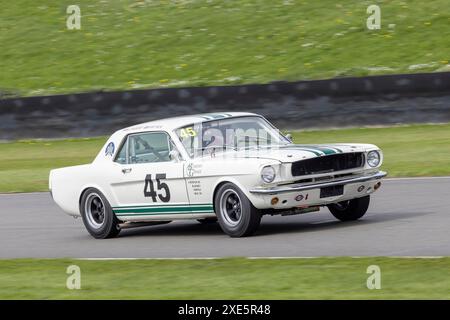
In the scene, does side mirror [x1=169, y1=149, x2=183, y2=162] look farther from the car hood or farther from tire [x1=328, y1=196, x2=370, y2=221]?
tire [x1=328, y1=196, x2=370, y2=221]

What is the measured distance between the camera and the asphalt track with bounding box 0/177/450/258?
9.55 meters

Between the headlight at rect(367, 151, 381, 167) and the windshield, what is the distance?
3.38ft

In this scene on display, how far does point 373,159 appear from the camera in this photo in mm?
10961

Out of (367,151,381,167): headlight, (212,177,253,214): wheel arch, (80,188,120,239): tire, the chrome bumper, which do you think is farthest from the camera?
(80,188,120,239): tire

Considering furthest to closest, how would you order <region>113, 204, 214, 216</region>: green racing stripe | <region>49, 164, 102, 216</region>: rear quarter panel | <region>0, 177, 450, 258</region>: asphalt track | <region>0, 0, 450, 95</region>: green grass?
<region>0, 0, 450, 95</region>: green grass < <region>49, 164, 102, 216</region>: rear quarter panel < <region>113, 204, 214, 216</region>: green racing stripe < <region>0, 177, 450, 258</region>: asphalt track

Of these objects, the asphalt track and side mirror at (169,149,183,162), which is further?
side mirror at (169,149,183,162)

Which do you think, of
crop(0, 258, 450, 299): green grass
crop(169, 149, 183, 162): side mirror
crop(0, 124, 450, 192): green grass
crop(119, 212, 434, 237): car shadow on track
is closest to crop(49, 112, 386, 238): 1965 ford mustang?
crop(169, 149, 183, 162): side mirror

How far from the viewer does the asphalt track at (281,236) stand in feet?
31.3

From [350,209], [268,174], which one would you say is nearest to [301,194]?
[268,174]

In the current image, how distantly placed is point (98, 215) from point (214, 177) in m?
2.04

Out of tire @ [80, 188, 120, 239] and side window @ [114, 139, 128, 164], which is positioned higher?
side window @ [114, 139, 128, 164]

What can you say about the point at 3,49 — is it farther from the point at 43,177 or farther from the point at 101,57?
the point at 43,177

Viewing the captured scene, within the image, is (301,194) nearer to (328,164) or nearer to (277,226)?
(328,164)
